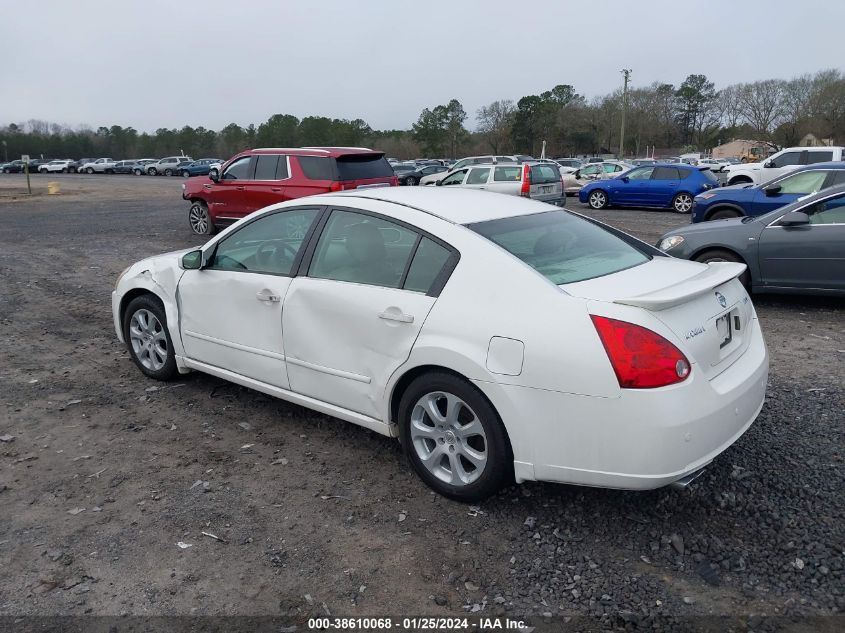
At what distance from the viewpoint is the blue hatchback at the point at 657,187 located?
20000 mm

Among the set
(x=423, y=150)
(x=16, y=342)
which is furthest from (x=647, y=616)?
(x=423, y=150)

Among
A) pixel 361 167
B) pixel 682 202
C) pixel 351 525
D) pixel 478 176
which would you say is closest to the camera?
pixel 351 525

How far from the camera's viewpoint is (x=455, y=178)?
67.8ft

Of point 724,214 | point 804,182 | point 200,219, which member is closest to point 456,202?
point 724,214

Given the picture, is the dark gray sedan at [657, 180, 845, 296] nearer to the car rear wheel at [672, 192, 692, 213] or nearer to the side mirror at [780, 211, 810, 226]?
the side mirror at [780, 211, 810, 226]

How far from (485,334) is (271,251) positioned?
1862 millimetres

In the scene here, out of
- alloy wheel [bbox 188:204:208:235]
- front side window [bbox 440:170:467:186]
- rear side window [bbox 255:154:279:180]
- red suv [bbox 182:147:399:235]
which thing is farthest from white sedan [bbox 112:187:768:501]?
front side window [bbox 440:170:467:186]

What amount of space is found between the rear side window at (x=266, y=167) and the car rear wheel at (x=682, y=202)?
12.4m

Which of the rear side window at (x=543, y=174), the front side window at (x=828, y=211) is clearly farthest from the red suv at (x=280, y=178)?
the front side window at (x=828, y=211)

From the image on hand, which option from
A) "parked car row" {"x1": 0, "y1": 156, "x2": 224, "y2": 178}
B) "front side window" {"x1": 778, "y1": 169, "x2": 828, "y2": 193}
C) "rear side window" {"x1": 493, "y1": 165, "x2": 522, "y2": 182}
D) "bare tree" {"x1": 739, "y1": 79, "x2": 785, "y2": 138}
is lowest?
"front side window" {"x1": 778, "y1": 169, "x2": 828, "y2": 193}

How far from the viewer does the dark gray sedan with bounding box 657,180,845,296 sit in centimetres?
726

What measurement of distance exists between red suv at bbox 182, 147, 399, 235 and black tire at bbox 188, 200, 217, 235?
44 mm

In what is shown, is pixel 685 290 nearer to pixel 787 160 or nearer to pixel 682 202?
pixel 682 202

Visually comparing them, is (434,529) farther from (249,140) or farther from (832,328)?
(249,140)
